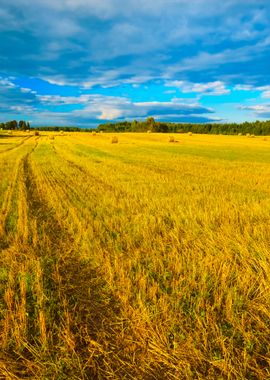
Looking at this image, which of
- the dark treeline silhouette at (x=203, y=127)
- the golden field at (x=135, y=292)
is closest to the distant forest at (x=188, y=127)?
the dark treeline silhouette at (x=203, y=127)

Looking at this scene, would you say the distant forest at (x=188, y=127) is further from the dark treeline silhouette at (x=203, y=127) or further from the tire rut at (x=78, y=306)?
the tire rut at (x=78, y=306)

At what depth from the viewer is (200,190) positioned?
1084cm

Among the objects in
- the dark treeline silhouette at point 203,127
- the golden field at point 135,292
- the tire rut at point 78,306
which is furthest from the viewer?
the dark treeline silhouette at point 203,127

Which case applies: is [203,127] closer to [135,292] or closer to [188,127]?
[188,127]

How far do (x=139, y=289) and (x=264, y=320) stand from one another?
1.48 m

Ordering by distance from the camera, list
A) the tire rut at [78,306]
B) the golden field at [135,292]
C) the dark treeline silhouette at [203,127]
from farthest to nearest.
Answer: the dark treeline silhouette at [203,127], the tire rut at [78,306], the golden field at [135,292]

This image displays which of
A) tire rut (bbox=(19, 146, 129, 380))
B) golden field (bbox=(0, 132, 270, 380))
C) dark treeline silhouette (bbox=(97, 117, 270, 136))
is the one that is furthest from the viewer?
dark treeline silhouette (bbox=(97, 117, 270, 136))

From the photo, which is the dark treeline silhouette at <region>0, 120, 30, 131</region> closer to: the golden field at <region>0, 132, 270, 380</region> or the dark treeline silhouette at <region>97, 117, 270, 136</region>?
the dark treeline silhouette at <region>97, 117, 270, 136</region>

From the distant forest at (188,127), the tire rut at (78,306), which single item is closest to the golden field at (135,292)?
the tire rut at (78,306)

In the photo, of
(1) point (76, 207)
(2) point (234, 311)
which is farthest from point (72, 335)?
(1) point (76, 207)

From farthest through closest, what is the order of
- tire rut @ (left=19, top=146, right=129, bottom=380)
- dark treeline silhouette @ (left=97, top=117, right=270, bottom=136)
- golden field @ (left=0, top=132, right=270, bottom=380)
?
dark treeline silhouette @ (left=97, top=117, right=270, bottom=136) < tire rut @ (left=19, top=146, right=129, bottom=380) < golden field @ (left=0, top=132, right=270, bottom=380)

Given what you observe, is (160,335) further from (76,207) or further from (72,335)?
(76,207)

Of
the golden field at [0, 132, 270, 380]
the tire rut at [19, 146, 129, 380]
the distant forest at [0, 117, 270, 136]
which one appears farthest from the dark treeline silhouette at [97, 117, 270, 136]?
the tire rut at [19, 146, 129, 380]

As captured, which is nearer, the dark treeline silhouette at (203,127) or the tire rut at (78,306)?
the tire rut at (78,306)
